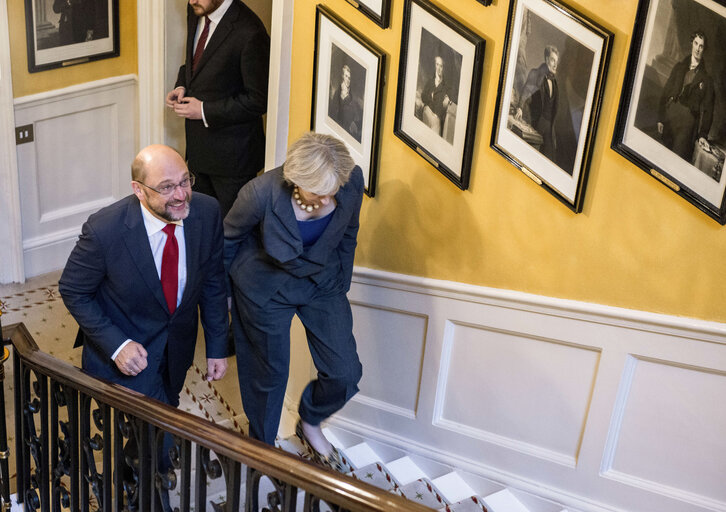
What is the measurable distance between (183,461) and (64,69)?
150 inches

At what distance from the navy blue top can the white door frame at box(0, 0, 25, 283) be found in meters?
2.71

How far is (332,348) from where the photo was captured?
3887 millimetres

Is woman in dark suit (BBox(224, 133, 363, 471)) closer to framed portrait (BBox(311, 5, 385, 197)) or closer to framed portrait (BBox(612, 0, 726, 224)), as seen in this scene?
framed portrait (BBox(311, 5, 385, 197))

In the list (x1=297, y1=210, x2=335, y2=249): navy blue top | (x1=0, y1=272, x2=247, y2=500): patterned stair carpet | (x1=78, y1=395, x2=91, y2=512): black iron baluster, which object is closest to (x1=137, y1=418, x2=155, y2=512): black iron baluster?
(x1=78, y1=395, x2=91, y2=512): black iron baluster

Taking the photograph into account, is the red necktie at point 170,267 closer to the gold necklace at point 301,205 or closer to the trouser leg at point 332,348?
the gold necklace at point 301,205

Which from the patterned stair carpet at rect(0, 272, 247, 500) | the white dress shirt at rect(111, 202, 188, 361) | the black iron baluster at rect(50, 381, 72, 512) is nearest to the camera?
the black iron baluster at rect(50, 381, 72, 512)

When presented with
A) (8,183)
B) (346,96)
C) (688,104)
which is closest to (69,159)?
(8,183)

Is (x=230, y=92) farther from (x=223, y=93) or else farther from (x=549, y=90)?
(x=549, y=90)

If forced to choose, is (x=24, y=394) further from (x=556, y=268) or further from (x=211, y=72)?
(x=211, y=72)

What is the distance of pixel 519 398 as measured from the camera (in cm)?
407

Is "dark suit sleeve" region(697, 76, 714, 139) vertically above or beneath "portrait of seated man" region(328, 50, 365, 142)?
above

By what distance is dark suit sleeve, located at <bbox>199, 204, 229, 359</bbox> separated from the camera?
3516 millimetres

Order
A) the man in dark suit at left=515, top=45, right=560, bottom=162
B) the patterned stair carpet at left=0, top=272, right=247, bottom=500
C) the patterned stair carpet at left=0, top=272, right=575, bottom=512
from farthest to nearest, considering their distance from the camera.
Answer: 1. the patterned stair carpet at left=0, top=272, right=247, bottom=500
2. the patterned stair carpet at left=0, top=272, right=575, bottom=512
3. the man in dark suit at left=515, top=45, right=560, bottom=162

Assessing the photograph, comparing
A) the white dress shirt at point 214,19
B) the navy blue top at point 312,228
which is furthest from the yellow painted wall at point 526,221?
the white dress shirt at point 214,19
